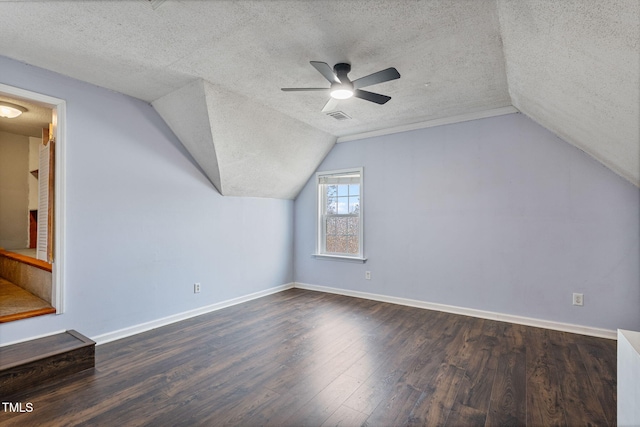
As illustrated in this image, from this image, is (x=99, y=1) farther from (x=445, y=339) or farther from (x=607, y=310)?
(x=607, y=310)

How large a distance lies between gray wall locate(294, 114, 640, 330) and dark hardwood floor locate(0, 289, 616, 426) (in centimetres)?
49

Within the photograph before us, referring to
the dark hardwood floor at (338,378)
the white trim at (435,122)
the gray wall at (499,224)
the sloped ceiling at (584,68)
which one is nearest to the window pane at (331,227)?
the gray wall at (499,224)

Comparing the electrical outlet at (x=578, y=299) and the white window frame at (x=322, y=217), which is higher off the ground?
the white window frame at (x=322, y=217)

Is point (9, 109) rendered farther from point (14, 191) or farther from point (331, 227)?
point (331, 227)

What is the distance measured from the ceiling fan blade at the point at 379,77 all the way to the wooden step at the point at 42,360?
3.14m

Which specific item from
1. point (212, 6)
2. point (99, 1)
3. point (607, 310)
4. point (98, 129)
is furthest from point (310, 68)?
point (607, 310)

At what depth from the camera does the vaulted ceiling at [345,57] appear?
1801mm

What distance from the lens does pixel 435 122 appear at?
4.14 m

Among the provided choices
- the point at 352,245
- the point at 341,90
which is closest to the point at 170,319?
the point at 352,245

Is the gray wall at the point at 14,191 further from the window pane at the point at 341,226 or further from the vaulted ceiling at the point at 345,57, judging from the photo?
the window pane at the point at 341,226

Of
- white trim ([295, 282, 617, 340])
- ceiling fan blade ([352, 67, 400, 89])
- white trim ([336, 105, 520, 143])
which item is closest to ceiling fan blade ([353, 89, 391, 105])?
ceiling fan blade ([352, 67, 400, 89])

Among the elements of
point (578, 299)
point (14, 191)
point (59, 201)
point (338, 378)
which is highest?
point (14, 191)

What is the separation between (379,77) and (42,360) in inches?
134

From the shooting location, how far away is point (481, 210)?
3.85 metres
